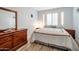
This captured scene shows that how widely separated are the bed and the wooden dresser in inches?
6.9

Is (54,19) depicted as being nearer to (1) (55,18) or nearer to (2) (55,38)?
(1) (55,18)

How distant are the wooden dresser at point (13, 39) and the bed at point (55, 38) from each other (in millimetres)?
175

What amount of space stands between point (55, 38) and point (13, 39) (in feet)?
2.64

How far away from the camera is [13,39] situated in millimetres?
1631


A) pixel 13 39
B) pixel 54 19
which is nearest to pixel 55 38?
pixel 54 19

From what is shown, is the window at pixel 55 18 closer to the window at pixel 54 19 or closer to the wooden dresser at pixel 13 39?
the window at pixel 54 19

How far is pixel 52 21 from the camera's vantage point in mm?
1332

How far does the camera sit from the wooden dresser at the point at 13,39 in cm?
142

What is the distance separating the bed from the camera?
140 cm

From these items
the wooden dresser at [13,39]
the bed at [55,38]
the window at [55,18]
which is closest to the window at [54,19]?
the window at [55,18]
